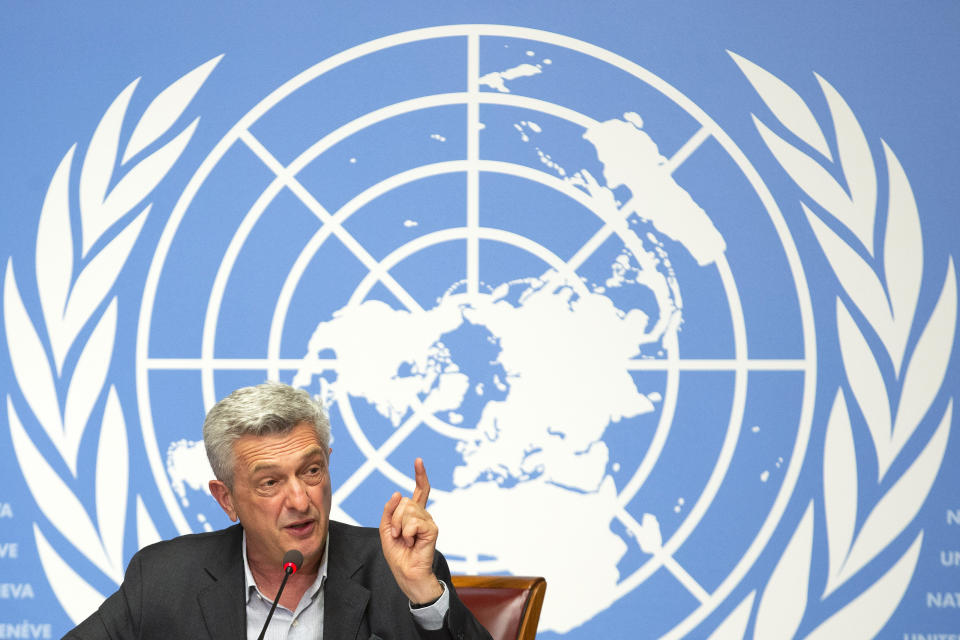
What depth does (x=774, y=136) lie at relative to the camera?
10.2 feet

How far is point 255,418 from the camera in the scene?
1.96m

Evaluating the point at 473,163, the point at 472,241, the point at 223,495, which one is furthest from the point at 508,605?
the point at 473,163

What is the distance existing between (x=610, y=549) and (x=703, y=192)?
1.16 m

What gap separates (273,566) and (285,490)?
0.20 metres

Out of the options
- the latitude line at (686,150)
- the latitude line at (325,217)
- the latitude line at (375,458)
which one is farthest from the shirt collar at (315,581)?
the latitude line at (686,150)

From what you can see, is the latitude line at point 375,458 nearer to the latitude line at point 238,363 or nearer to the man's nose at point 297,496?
the latitude line at point 238,363

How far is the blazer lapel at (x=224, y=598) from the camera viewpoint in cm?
195

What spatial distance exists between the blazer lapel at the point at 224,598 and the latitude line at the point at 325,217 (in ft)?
4.15

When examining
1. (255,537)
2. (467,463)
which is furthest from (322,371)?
(255,537)

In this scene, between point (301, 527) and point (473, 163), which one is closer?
point (301, 527)

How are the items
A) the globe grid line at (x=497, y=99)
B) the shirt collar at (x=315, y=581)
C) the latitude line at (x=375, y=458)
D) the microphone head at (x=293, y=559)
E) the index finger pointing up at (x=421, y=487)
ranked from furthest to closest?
the latitude line at (x=375, y=458), the globe grid line at (x=497, y=99), the shirt collar at (x=315, y=581), the index finger pointing up at (x=421, y=487), the microphone head at (x=293, y=559)

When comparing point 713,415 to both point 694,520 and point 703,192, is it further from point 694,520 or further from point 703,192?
point 703,192

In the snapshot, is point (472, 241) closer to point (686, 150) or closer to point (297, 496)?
point (686, 150)

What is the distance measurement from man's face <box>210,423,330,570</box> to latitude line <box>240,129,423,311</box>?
122cm
